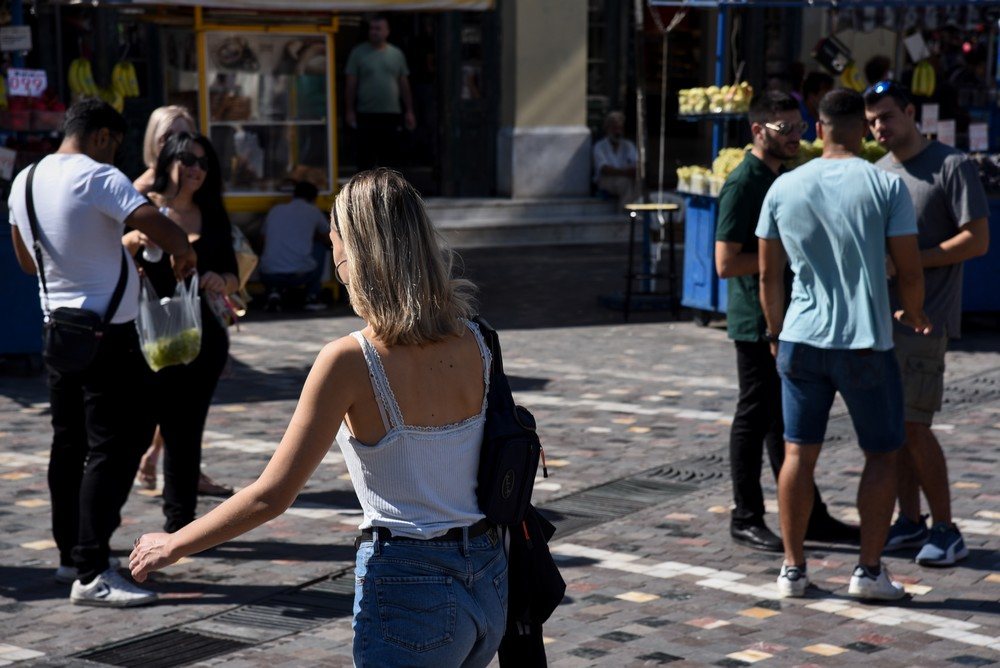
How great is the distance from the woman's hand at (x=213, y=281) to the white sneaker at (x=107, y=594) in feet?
4.42

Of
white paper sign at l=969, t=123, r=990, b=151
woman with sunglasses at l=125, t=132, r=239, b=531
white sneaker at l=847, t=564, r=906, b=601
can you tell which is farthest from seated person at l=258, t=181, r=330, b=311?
white sneaker at l=847, t=564, r=906, b=601

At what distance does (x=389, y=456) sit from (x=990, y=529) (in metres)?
4.18

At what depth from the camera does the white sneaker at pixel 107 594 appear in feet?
18.5

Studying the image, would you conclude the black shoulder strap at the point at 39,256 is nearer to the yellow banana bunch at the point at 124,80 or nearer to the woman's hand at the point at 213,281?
the woman's hand at the point at 213,281

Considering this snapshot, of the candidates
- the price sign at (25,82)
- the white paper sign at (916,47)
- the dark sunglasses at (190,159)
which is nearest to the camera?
the dark sunglasses at (190,159)

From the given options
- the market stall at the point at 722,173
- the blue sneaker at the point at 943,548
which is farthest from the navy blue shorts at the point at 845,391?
the market stall at the point at 722,173

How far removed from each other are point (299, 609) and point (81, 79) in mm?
10406

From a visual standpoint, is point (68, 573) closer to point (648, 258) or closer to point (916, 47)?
point (648, 258)

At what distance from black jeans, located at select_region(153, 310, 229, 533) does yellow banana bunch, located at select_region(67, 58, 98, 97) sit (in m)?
8.99

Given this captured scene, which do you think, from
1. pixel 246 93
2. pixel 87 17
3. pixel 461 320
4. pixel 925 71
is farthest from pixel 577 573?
pixel 87 17

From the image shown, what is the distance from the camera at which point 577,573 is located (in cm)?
601

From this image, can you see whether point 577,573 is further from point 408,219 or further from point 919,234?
point 408,219

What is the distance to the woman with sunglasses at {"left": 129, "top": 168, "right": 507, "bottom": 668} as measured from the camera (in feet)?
10.0

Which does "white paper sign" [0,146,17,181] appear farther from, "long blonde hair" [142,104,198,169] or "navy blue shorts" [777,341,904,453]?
"navy blue shorts" [777,341,904,453]
